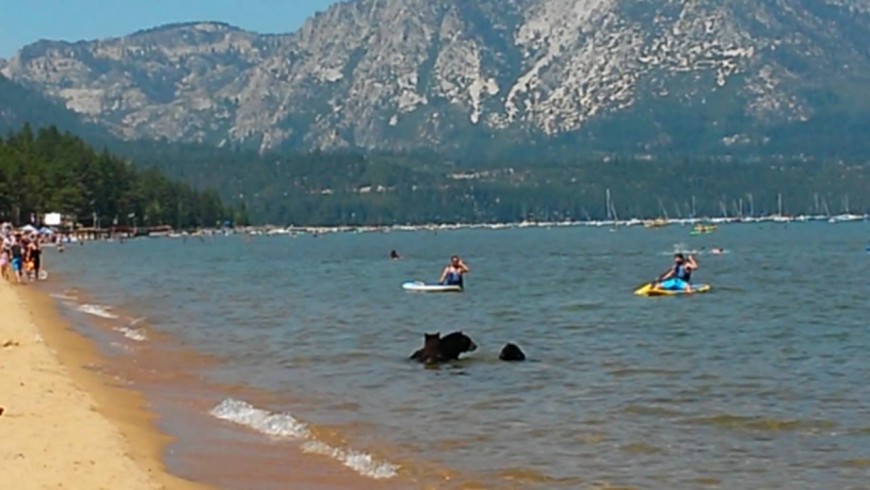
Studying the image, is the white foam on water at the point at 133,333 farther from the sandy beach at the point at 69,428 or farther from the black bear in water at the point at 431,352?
the black bear in water at the point at 431,352

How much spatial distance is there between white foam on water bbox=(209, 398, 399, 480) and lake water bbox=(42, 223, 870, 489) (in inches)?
2.1

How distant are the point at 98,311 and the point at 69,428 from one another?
36904 mm

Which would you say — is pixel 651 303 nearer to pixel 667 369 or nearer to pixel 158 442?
pixel 667 369

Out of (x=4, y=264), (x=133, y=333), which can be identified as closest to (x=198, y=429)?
(x=133, y=333)

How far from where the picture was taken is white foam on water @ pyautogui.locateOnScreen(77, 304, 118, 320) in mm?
55284

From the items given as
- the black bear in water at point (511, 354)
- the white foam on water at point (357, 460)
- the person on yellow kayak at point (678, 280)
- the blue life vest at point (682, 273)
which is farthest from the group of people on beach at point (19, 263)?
the white foam on water at point (357, 460)

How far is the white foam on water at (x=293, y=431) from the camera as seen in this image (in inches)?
840

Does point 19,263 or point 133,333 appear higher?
point 19,263

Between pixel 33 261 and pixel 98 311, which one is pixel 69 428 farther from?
pixel 33 261

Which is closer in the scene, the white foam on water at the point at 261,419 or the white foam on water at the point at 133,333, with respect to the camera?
the white foam on water at the point at 261,419

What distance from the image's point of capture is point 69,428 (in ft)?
71.6

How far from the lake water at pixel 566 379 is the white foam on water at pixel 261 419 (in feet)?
0.19

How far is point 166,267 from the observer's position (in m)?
116

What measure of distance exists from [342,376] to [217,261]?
347ft
